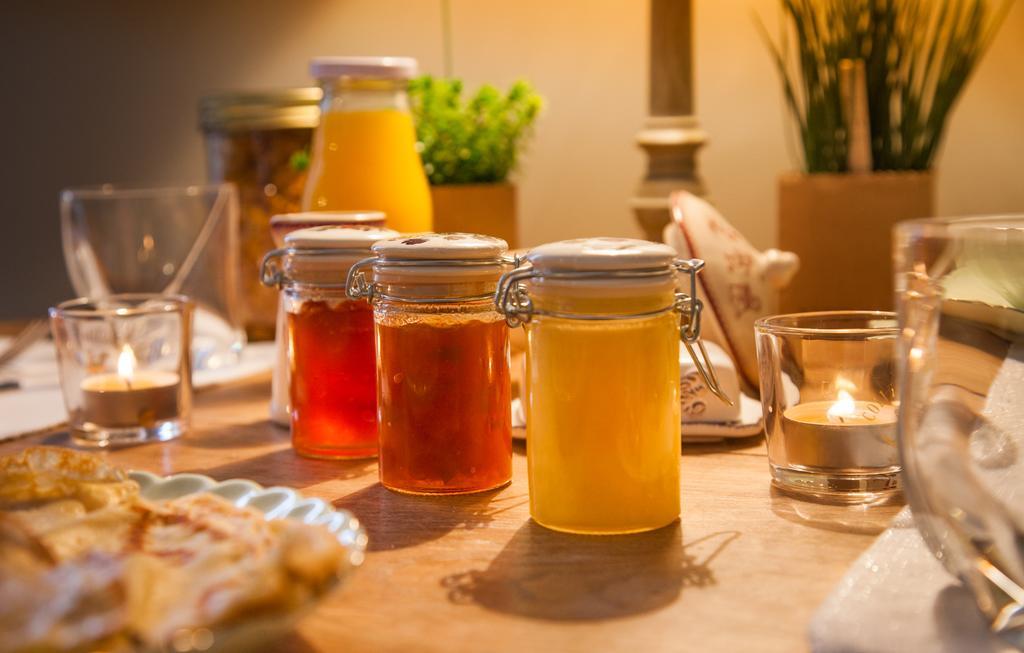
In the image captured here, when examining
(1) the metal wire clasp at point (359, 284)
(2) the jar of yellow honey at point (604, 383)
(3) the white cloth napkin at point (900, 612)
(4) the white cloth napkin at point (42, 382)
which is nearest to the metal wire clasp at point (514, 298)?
(2) the jar of yellow honey at point (604, 383)

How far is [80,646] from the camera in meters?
0.38

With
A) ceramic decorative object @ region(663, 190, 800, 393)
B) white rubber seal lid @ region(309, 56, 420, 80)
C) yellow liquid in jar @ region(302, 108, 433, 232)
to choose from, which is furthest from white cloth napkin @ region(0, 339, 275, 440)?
ceramic decorative object @ region(663, 190, 800, 393)

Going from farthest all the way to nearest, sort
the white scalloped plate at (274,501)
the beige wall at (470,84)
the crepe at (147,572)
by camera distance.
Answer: the beige wall at (470,84) < the white scalloped plate at (274,501) < the crepe at (147,572)

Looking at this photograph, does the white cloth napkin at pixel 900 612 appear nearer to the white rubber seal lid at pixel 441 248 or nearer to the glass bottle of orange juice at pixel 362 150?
the white rubber seal lid at pixel 441 248

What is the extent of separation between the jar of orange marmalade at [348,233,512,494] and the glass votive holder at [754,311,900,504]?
16 cm

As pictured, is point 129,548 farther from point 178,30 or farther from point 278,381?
point 178,30

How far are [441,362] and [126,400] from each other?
0.30 metres

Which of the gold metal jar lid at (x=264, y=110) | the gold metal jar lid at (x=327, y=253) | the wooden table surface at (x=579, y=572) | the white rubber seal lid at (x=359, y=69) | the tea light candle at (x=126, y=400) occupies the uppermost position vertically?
the white rubber seal lid at (x=359, y=69)

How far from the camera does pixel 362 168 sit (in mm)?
951

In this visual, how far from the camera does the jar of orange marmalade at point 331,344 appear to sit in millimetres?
750

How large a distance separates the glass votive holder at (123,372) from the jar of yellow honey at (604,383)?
364 millimetres

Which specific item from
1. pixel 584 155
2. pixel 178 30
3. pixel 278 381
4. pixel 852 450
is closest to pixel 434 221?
pixel 278 381

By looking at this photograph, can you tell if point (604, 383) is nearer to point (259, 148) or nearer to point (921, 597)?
point (921, 597)

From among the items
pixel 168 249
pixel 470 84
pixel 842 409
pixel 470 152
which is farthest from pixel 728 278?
pixel 470 84
